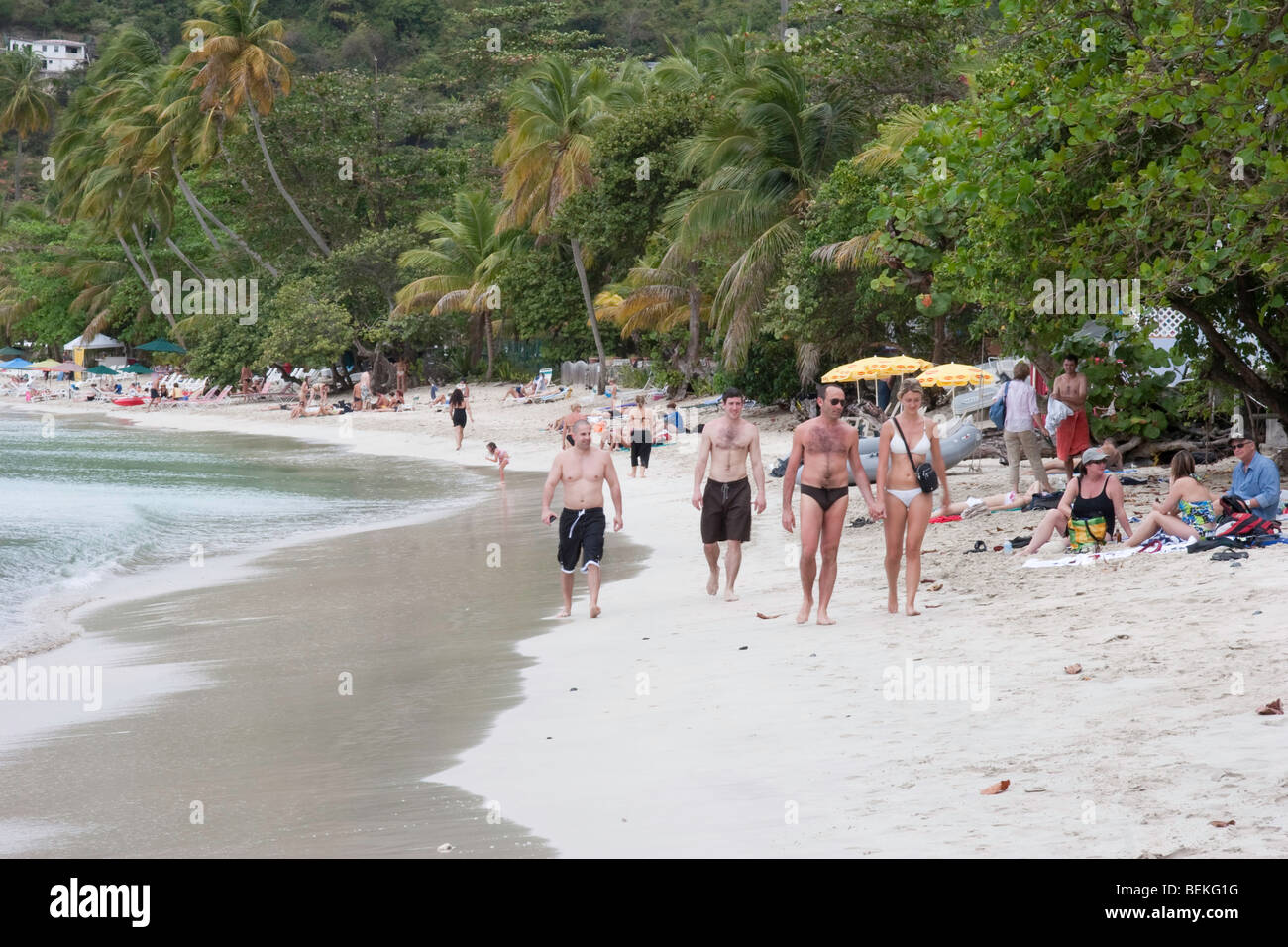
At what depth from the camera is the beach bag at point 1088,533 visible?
32.3 feet

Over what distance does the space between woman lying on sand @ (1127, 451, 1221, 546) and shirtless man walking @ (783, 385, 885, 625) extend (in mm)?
2281

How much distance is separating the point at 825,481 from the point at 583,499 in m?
1.91

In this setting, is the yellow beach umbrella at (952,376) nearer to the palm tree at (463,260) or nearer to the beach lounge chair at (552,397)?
the beach lounge chair at (552,397)

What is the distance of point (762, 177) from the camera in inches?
987

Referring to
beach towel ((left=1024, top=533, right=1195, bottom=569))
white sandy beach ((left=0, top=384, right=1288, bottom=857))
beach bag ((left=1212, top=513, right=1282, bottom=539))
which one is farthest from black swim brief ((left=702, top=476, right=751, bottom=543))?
beach bag ((left=1212, top=513, right=1282, bottom=539))

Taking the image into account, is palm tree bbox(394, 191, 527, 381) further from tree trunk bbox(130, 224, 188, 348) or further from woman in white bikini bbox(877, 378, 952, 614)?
woman in white bikini bbox(877, 378, 952, 614)

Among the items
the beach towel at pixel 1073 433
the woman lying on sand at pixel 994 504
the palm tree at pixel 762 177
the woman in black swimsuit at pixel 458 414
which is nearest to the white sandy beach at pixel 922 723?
the woman lying on sand at pixel 994 504

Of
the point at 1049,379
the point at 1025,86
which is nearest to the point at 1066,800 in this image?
the point at 1025,86

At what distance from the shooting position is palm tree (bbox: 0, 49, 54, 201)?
240ft

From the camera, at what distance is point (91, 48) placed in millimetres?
88375

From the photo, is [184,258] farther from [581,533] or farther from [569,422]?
[581,533]
